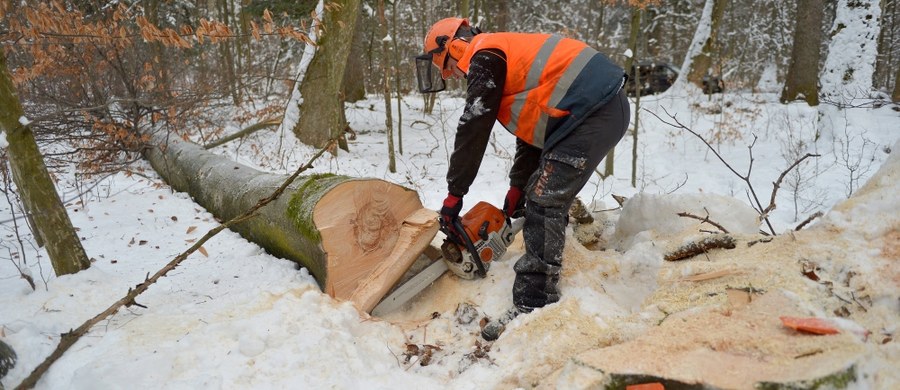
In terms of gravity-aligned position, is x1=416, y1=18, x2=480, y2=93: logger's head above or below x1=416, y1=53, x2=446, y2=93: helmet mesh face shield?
above

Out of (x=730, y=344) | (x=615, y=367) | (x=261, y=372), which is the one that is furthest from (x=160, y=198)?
(x=730, y=344)

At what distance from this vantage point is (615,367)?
1.59 metres

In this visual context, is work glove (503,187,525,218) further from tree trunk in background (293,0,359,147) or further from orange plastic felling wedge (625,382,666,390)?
tree trunk in background (293,0,359,147)

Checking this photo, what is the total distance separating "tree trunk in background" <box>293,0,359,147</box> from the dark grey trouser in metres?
5.74

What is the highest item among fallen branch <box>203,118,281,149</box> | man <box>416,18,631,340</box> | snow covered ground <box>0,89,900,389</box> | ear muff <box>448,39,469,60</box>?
ear muff <box>448,39,469,60</box>

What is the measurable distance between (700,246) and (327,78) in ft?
20.8

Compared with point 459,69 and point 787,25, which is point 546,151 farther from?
point 787,25

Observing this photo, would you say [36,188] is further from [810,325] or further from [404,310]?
[810,325]

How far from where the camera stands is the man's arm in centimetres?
243

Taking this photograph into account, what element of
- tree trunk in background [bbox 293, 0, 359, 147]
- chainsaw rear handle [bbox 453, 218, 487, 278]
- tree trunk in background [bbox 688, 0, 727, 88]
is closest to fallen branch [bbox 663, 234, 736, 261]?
chainsaw rear handle [bbox 453, 218, 487, 278]

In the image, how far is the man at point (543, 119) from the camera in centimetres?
239

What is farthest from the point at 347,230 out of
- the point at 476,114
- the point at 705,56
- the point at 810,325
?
the point at 705,56

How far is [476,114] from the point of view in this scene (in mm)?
2475

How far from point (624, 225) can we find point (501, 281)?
→ 103 cm
